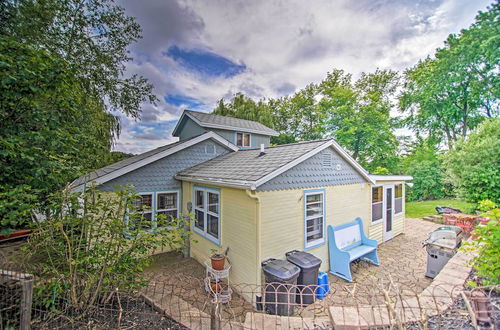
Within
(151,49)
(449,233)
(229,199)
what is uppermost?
(151,49)

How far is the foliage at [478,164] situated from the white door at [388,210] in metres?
3.05

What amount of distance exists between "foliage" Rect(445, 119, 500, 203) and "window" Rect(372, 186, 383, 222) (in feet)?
12.3

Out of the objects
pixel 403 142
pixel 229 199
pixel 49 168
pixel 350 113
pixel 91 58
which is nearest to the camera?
pixel 49 168

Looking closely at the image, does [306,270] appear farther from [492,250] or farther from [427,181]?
[427,181]

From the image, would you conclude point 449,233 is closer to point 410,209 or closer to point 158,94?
point 410,209

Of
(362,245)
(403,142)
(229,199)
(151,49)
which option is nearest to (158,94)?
(151,49)

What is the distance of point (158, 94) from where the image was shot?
10469 millimetres

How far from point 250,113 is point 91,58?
1698cm

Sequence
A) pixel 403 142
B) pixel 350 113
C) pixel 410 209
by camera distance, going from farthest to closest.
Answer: pixel 403 142
pixel 350 113
pixel 410 209

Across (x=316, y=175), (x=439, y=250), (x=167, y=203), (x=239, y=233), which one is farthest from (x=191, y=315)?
(x=439, y=250)

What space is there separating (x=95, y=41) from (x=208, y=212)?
9.12 meters

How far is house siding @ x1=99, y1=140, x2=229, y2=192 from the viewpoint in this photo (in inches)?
274

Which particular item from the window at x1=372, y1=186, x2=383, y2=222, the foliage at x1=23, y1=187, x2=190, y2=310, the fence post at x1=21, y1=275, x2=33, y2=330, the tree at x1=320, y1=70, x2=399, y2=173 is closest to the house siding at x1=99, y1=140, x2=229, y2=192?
the foliage at x1=23, y1=187, x2=190, y2=310

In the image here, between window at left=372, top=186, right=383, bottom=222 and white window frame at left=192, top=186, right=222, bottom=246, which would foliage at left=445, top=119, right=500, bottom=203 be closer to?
window at left=372, top=186, right=383, bottom=222
